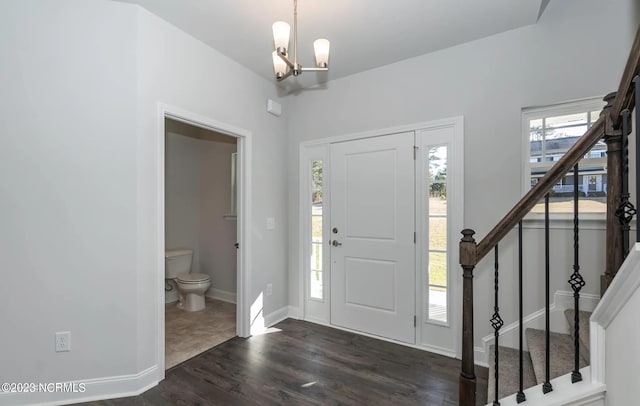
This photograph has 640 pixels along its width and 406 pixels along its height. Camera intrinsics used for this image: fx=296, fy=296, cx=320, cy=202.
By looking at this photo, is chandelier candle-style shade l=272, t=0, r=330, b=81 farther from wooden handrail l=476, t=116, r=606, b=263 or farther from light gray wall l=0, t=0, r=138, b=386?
wooden handrail l=476, t=116, r=606, b=263

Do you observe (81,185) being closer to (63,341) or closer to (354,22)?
(63,341)

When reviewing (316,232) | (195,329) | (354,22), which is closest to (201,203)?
(195,329)

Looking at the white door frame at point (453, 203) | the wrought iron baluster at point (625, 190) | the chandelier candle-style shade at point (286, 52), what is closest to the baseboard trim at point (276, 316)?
the white door frame at point (453, 203)

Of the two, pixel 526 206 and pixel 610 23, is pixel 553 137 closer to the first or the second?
pixel 610 23

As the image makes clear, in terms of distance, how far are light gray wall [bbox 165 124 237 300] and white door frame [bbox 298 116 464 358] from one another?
1.14 m

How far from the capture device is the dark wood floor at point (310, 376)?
202 cm

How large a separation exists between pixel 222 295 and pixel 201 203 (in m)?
1.36

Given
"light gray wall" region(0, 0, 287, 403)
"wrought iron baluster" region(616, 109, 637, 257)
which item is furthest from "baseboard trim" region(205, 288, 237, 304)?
"wrought iron baluster" region(616, 109, 637, 257)

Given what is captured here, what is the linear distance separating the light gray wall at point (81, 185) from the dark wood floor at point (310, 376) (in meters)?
0.33

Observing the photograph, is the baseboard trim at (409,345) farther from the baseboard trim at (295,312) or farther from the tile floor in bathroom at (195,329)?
the tile floor in bathroom at (195,329)

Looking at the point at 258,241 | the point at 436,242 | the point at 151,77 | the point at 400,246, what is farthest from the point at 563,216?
the point at 151,77

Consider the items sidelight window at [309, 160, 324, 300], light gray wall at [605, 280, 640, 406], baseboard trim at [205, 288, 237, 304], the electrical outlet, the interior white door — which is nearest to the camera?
light gray wall at [605, 280, 640, 406]

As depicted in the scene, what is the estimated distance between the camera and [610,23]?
206 centimetres

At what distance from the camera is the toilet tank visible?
150 inches
